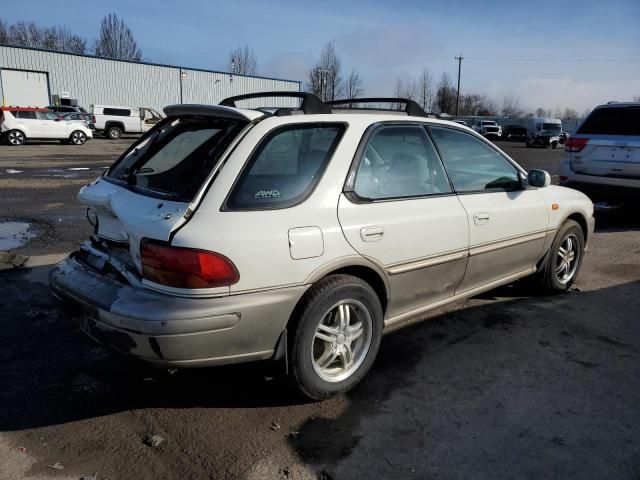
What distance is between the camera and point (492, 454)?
8.55 ft

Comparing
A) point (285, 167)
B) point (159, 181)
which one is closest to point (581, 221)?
point (285, 167)

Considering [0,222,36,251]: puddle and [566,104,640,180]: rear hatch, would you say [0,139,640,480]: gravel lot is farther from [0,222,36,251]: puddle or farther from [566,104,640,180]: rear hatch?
[566,104,640,180]: rear hatch

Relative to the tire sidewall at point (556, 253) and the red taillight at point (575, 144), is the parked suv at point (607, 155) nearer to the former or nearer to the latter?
the red taillight at point (575, 144)

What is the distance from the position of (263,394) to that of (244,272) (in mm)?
954

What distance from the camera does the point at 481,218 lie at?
379 cm

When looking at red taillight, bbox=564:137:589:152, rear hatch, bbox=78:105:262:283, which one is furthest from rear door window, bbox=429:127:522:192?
red taillight, bbox=564:137:589:152

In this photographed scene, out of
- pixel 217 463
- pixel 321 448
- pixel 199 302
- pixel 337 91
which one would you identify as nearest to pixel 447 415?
pixel 321 448

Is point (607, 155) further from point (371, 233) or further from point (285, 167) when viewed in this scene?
point (285, 167)

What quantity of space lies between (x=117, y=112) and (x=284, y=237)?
3218cm

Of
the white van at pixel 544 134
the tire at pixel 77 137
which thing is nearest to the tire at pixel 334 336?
the tire at pixel 77 137

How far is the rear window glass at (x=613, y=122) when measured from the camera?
7680mm

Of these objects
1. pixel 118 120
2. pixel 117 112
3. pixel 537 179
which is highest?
pixel 117 112

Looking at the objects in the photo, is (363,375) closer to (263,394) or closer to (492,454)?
(263,394)

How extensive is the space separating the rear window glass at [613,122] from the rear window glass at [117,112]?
2891cm
